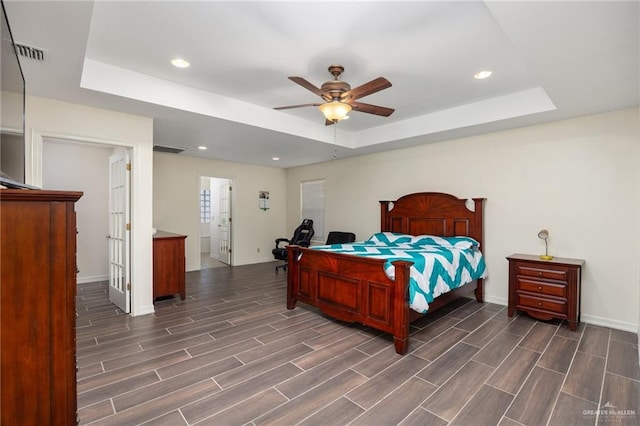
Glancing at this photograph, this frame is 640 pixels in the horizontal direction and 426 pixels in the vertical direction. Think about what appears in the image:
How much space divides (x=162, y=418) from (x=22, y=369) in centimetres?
101

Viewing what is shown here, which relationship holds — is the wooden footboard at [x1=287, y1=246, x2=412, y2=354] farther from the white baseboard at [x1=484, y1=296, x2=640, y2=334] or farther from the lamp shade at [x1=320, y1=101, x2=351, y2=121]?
the white baseboard at [x1=484, y1=296, x2=640, y2=334]

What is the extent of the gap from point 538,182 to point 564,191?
0.29 metres


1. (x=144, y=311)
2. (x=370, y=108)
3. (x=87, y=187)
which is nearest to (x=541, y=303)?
(x=370, y=108)

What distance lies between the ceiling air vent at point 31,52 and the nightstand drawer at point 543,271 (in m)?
4.96

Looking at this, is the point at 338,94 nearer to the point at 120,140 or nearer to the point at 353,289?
the point at 353,289

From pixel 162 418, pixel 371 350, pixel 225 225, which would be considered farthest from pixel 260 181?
pixel 162 418

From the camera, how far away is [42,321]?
111cm

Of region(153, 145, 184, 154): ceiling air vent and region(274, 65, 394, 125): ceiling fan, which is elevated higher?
region(153, 145, 184, 154): ceiling air vent

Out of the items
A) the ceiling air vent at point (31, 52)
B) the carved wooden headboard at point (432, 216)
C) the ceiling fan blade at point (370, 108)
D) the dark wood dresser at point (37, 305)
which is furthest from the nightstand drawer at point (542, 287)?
the ceiling air vent at point (31, 52)

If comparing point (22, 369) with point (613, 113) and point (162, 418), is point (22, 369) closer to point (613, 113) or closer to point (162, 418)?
point (162, 418)

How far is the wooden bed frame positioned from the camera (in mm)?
2717

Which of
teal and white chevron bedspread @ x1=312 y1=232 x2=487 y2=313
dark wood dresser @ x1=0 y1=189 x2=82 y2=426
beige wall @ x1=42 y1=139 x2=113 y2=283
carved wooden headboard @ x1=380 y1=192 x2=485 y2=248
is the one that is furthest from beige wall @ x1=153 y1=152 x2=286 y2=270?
dark wood dresser @ x1=0 y1=189 x2=82 y2=426

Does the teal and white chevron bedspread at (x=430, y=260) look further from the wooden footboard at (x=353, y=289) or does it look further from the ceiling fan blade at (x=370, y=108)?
the ceiling fan blade at (x=370, y=108)

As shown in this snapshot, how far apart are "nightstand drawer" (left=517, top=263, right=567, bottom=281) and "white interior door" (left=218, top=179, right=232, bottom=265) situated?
575 centimetres
